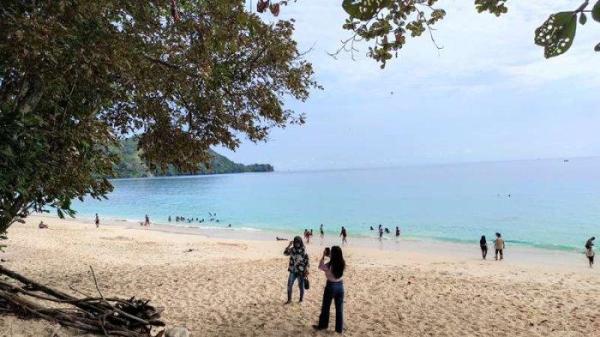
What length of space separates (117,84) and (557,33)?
6336mm

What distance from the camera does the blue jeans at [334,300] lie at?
28.9ft

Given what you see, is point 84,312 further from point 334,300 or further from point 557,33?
point 557,33

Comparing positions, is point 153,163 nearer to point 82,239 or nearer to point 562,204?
point 82,239

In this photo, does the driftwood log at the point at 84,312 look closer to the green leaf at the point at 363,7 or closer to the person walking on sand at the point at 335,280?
the person walking on sand at the point at 335,280

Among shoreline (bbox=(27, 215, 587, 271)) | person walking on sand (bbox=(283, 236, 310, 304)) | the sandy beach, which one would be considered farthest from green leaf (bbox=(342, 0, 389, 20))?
shoreline (bbox=(27, 215, 587, 271))

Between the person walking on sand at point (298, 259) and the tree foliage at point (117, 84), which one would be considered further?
the person walking on sand at point (298, 259)

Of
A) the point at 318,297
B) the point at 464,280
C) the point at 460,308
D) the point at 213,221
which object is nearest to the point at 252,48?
the point at 318,297

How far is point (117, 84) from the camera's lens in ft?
22.0

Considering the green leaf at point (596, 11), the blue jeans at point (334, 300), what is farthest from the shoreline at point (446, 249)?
the green leaf at point (596, 11)

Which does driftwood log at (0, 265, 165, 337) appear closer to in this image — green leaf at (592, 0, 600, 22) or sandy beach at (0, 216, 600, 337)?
sandy beach at (0, 216, 600, 337)

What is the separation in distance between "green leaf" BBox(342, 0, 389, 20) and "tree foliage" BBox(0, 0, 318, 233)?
269 cm

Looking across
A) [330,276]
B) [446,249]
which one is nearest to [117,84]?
[330,276]

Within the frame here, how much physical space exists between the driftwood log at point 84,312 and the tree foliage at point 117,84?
105 centimetres

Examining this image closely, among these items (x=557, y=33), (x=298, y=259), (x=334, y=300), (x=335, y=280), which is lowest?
(x=334, y=300)
